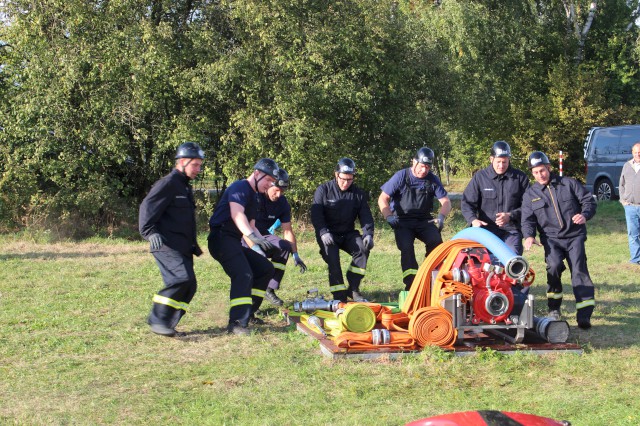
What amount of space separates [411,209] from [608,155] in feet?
50.2

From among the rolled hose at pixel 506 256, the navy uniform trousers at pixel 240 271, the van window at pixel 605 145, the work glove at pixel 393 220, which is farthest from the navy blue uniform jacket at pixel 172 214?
the van window at pixel 605 145

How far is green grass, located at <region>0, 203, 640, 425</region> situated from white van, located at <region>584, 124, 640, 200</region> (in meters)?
13.0

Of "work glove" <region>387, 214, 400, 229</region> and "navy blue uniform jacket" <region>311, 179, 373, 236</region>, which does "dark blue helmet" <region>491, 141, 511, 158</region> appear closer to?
"work glove" <region>387, 214, 400, 229</region>

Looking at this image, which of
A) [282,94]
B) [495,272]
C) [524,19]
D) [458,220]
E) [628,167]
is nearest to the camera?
[495,272]

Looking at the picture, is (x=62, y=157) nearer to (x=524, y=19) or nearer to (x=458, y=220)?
(x=458, y=220)

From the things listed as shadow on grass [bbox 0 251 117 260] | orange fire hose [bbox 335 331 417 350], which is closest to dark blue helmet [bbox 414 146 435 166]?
orange fire hose [bbox 335 331 417 350]

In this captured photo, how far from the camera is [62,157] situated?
1723 cm

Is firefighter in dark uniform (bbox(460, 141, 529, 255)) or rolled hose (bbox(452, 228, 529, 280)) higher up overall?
firefighter in dark uniform (bbox(460, 141, 529, 255))

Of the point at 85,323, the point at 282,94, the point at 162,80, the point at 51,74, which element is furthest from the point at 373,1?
the point at 85,323

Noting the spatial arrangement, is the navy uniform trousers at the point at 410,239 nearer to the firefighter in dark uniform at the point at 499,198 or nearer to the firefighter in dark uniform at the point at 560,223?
the firefighter in dark uniform at the point at 499,198

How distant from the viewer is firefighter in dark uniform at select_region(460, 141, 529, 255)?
30.3 feet

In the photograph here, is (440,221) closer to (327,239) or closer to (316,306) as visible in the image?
(327,239)

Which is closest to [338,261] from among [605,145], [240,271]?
[240,271]

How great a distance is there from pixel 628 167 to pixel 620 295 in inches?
137
